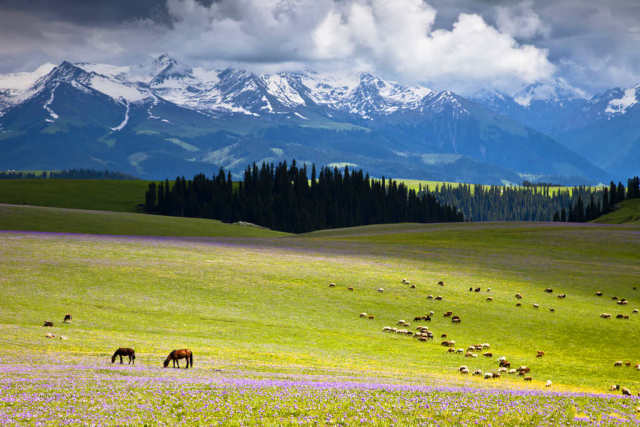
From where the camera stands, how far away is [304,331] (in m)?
43.1

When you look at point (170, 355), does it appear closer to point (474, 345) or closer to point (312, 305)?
point (312, 305)

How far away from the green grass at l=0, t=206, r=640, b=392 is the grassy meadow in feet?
0.77

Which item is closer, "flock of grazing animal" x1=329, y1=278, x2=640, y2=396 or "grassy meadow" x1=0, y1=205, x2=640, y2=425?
"grassy meadow" x1=0, y1=205, x2=640, y2=425

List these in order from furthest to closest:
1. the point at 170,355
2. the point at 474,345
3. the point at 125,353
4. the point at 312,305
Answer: the point at 312,305 < the point at 474,345 < the point at 125,353 < the point at 170,355

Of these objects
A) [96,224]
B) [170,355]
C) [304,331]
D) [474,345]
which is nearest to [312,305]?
[304,331]

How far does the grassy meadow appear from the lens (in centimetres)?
2095

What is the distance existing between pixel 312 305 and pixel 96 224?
90.5 metres

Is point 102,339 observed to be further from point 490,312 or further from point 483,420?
point 490,312

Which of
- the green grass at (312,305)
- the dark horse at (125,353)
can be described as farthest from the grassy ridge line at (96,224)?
the dark horse at (125,353)

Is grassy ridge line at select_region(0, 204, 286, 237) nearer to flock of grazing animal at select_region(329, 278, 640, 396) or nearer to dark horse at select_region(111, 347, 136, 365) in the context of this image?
flock of grazing animal at select_region(329, 278, 640, 396)

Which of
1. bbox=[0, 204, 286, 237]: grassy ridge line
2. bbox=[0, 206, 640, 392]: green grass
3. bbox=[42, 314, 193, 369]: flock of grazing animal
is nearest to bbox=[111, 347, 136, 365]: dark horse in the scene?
bbox=[42, 314, 193, 369]: flock of grazing animal

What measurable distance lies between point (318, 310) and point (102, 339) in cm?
1841

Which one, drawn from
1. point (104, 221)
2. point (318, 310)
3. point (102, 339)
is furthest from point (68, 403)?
point (104, 221)

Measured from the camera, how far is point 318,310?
4881 centimetres
